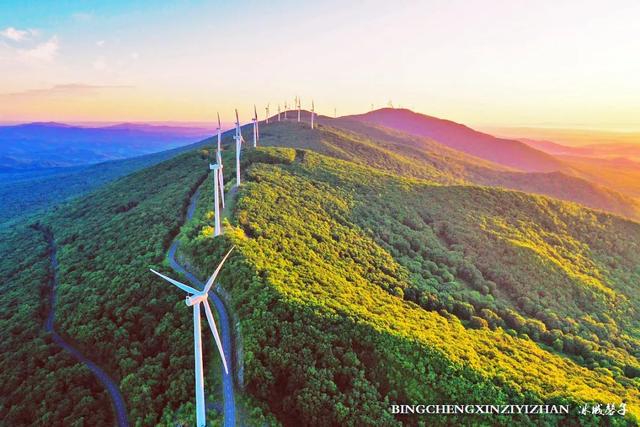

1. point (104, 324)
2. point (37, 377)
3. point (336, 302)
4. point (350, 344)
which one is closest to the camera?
point (350, 344)

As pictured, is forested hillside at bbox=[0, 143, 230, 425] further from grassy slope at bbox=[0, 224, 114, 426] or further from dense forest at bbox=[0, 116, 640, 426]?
dense forest at bbox=[0, 116, 640, 426]

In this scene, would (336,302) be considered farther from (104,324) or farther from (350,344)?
(104,324)

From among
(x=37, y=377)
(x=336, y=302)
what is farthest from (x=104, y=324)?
(x=336, y=302)

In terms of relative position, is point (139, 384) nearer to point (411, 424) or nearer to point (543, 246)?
point (411, 424)

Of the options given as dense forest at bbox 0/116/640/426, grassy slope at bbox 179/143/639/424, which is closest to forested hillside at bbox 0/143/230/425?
dense forest at bbox 0/116/640/426

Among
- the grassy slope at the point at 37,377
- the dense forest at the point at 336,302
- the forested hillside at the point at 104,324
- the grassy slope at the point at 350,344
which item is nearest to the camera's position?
the grassy slope at the point at 350,344

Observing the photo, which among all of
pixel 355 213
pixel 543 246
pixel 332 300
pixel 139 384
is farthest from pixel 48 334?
pixel 543 246

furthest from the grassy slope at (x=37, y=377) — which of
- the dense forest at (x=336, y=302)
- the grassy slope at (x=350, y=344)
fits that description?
the grassy slope at (x=350, y=344)

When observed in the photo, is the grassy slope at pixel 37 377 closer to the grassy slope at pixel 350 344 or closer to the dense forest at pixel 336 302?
the dense forest at pixel 336 302

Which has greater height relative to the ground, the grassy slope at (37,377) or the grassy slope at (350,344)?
the grassy slope at (350,344)
